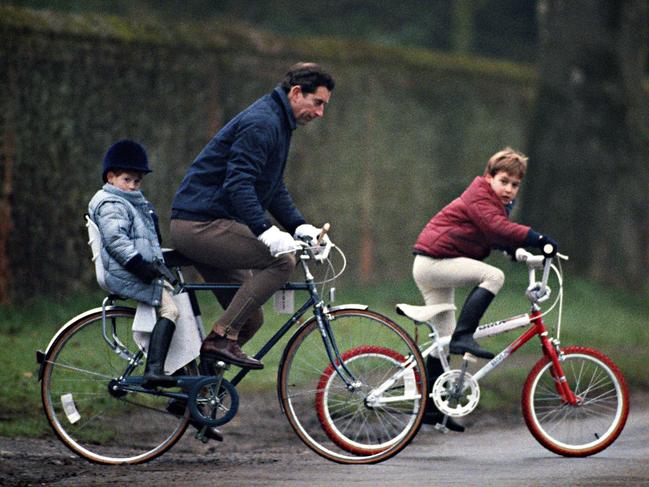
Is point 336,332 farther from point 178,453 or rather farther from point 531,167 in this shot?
point 531,167

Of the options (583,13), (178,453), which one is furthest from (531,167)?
(178,453)

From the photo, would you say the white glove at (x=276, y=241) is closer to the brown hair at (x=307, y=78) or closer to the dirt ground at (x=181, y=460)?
the brown hair at (x=307, y=78)

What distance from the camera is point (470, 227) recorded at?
7613 mm

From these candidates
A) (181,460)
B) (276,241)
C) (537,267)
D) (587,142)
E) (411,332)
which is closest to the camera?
(276,241)

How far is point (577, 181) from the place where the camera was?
15031 millimetres

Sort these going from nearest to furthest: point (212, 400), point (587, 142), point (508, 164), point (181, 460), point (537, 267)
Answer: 1. point (212, 400)
2. point (181, 460)
3. point (537, 267)
4. point (508, 164)
5. point (587, 142)

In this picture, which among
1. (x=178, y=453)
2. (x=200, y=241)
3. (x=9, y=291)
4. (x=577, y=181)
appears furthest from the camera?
(x=577, y=181)

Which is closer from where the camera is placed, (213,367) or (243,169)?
(243,169)

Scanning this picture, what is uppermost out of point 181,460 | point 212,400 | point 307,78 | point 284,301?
point 307,78

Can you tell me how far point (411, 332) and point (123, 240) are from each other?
4698 millimetres

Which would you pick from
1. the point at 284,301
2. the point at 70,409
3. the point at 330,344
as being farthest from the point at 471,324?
the point at 70,409

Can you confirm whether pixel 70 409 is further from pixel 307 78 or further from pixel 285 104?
pixel 307 78

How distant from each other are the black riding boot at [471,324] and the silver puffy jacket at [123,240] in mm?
1613

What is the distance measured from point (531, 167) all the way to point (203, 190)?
8.69 metres
